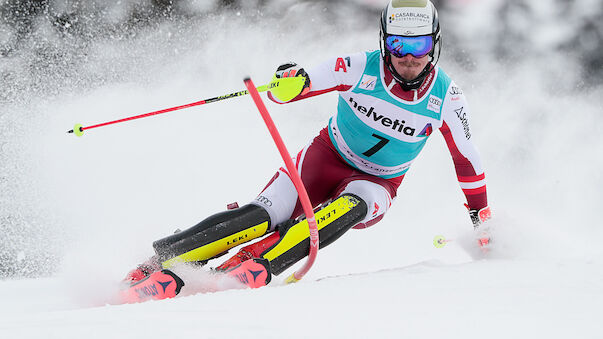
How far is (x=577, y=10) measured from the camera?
7188 millimetres

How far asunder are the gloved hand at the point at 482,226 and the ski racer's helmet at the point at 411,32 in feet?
2.81

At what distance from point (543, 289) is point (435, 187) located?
4.41 m

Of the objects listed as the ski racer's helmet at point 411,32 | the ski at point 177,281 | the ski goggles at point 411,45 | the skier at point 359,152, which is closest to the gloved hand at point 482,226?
the skier at point 359,152

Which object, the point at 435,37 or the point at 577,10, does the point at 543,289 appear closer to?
the point at 435,37

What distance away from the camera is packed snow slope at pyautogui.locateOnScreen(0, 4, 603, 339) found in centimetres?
172

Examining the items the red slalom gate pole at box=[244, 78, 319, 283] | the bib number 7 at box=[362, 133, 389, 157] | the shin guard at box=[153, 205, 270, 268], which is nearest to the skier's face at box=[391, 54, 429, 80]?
the bib number 7 at box=[362, 133, 389, 157]

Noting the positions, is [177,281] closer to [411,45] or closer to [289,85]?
[289,85]

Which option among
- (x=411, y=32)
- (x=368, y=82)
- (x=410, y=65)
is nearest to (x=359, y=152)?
(x=368, y=82)

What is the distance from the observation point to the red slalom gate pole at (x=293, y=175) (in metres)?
2.30

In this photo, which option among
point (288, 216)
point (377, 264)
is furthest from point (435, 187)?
point (288, 216)

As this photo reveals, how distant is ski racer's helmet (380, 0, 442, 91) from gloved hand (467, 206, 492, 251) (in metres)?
0.86

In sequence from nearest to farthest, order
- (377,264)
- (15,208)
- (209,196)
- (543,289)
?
1. (543,289)
2. (377,264)
3. (15,208)
4. (209,196)

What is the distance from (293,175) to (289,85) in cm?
53

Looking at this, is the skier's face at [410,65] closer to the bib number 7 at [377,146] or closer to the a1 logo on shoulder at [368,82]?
the a1 logo on shoulder at [368,82]
